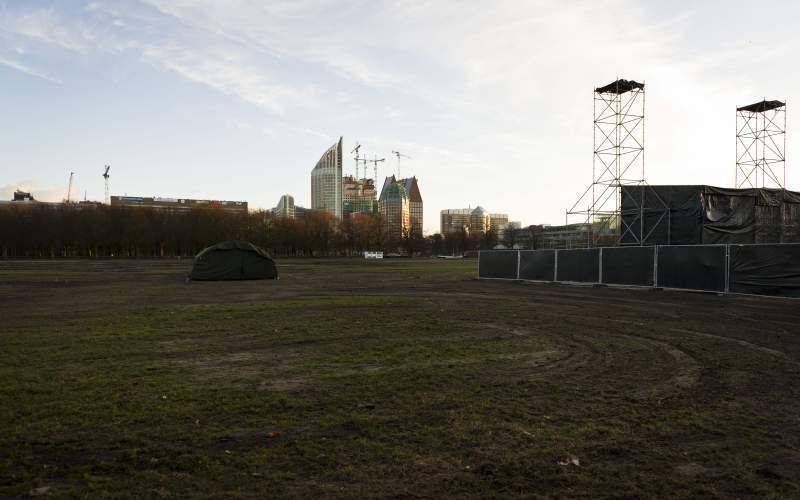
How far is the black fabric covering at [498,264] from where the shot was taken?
33.0 meters

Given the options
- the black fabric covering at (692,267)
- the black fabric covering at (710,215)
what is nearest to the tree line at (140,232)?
the black fabric covering at (710,215)

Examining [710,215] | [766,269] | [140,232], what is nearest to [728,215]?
[710,215]

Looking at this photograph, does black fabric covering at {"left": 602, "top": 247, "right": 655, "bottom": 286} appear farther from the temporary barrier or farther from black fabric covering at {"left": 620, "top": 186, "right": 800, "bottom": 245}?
black fabric covering at {"left": 620, "top": 186, "right": 800, "bottom": 245}

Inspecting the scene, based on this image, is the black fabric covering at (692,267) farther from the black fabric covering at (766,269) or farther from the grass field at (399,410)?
the grass field at (399,410)

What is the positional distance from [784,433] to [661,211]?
3119 cm

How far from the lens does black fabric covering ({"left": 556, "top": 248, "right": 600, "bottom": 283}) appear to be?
2736 cm

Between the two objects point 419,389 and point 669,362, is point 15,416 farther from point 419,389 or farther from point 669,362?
point 669,362

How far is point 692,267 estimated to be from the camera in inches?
899

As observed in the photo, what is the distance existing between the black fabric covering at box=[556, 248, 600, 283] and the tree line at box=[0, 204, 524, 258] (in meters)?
80.6

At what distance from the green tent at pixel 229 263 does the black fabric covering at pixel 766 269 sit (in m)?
24.8

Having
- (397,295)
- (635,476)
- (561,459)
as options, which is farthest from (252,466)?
(397,295)

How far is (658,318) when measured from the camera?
14.7 m

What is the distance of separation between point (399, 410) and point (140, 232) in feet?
343

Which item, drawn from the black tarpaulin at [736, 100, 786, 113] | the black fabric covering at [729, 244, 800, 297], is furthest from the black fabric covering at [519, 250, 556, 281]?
the black tarpaulin at [736, 100, 786, 113]
